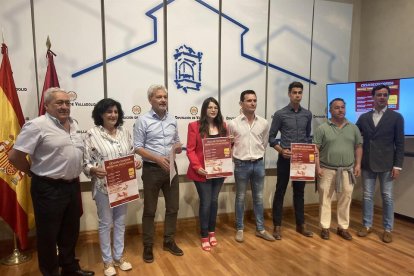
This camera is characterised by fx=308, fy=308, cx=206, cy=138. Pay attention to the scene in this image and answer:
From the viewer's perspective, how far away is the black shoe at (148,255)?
2887mm

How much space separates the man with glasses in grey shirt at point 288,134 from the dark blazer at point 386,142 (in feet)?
2.19

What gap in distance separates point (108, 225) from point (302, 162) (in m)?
2.05

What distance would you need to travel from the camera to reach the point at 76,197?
239 centimetres

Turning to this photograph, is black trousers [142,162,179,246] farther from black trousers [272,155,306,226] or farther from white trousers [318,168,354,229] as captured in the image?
white trousers [318,168,354,229]

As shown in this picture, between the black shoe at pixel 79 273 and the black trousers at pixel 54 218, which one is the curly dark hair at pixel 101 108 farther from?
the black shoe at pixel 79 273

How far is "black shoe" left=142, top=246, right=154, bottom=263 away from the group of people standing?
0.8 inches

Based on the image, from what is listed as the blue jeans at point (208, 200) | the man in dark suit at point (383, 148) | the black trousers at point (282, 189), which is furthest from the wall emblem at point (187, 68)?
the man in dark suit at point (383, 148)

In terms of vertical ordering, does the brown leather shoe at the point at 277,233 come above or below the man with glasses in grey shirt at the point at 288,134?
below

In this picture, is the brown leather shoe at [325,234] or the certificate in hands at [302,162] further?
the brown leather shoe at [325,234]

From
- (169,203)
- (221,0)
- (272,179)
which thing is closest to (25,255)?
(169,203)

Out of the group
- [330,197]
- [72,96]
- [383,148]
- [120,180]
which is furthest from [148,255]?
[383,148]

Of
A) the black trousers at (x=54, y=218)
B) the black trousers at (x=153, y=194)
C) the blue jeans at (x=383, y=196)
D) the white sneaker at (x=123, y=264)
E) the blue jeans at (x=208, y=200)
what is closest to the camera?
the black trousers at (x=54, y=218)

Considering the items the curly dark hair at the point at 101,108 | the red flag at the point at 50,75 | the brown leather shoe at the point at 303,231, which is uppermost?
the red flag at the point at 50,75

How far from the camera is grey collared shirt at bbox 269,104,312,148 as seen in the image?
338cm
